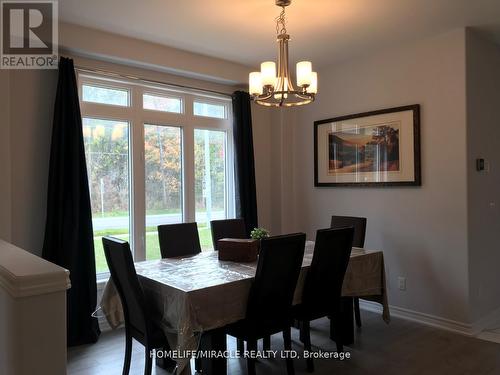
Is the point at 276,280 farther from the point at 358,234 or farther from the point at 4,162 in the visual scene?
the point at 4,162

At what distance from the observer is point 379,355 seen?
10.2 feet

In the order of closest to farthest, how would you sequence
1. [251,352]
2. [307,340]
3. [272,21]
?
1. [251,352]
2. [307,340]
3. [272,21]

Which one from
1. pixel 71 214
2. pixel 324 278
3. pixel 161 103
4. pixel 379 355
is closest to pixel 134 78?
pixel 161 103

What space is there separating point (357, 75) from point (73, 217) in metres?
3.27

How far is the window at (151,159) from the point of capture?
12.5ft

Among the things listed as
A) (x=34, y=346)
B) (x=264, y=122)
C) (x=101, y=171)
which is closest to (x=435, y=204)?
(x=264, y=122)

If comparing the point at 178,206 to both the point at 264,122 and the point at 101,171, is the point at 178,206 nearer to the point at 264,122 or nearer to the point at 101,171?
the point at 101,171

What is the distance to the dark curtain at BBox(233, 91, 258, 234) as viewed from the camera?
464 centimetres

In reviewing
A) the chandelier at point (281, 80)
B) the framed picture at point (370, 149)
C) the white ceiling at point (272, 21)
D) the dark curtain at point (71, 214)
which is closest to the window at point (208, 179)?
the white ceiling at point (272, 21)

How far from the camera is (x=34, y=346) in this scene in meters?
1.40

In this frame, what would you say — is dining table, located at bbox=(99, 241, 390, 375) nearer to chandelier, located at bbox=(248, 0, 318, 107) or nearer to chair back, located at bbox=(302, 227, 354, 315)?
chair back, located at bbox=(302, 227, 354, 315)

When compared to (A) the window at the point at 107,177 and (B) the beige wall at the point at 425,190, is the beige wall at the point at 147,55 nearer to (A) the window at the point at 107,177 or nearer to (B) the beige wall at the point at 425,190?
(A) the window at the point at 107,177

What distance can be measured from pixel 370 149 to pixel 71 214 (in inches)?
119

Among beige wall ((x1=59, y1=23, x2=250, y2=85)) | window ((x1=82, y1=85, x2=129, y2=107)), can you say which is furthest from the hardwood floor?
beige wall ((x1=59, y1=23, x2=250, y2=85))
